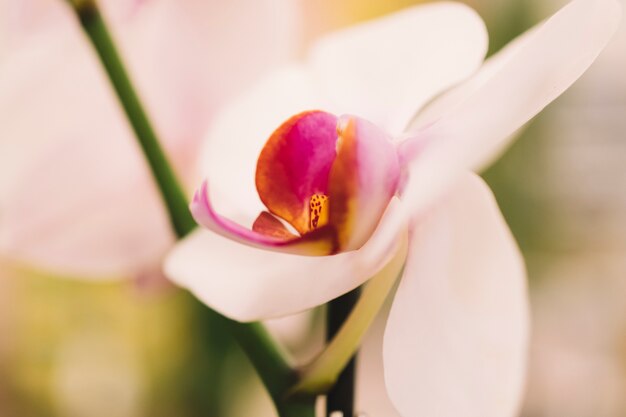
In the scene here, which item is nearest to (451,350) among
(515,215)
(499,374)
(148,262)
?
(499,374)

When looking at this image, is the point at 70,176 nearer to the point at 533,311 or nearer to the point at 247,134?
the point at 247,134

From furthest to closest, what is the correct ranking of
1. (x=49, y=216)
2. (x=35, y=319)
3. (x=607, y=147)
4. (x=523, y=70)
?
(x=607, y=147) → (x=35, y=319) → (x=49, y=216) → (x=523, y=70)

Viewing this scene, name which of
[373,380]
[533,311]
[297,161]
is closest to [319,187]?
[297,161]

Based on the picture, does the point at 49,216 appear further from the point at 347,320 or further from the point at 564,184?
the point at 564,184

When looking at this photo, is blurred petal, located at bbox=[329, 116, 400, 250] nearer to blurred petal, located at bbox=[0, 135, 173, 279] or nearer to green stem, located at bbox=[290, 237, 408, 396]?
green stem, located at bbox=[290, 237, 408, 396]

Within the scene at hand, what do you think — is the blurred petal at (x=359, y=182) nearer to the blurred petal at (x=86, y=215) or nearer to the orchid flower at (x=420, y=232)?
the orchid flower at (x=420, y=232)

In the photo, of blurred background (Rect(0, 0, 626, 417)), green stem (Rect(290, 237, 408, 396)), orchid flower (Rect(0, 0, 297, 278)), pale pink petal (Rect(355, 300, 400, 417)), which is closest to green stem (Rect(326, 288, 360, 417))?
green stem (Rect(290, 237, 408, 396))

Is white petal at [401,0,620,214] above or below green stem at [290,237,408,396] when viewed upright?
above
